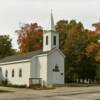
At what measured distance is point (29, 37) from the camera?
88312 mm

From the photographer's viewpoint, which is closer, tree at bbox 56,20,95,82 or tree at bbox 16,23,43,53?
tree at bbox 56,20,95,82

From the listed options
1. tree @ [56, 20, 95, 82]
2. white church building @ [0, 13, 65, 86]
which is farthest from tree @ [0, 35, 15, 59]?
white church building @ [0, 13, 65, 86]

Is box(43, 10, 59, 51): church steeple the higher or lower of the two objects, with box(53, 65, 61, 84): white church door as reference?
higher

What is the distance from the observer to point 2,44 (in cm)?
9519

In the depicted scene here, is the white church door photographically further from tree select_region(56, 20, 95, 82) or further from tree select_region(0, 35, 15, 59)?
tree select_region(0, 35, 15, 59)

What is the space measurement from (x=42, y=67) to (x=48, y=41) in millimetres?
4721

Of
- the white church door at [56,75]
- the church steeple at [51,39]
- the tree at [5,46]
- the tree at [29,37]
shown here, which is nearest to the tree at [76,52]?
the tree at [29,37]

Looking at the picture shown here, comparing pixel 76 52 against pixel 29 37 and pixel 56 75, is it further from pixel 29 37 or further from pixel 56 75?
pixel 29 37

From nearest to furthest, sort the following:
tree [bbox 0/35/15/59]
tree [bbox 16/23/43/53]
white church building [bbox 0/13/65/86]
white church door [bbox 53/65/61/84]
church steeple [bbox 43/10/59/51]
Result: white church building [bbox 0/13/65/86] < white church door [bbox 53/65/61/84] < church steeple [bbox 43/10/59/51] < tree [bbox 16/23/43/53] < tree [bbox 0/35/15/59]

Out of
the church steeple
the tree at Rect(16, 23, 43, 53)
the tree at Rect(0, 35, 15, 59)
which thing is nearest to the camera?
the church steeple

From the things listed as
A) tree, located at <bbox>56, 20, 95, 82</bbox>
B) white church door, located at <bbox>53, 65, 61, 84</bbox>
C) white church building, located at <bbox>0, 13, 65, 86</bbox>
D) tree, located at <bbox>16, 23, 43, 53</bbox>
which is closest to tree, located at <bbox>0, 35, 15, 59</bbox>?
tree, located at <bbox>16, 23, 43, 53</bbox>

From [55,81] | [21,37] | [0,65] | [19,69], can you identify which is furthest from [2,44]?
[55,81]

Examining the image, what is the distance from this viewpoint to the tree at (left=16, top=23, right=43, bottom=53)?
288 feet

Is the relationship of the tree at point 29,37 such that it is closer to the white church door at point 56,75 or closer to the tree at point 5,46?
the tree at point 5,46
